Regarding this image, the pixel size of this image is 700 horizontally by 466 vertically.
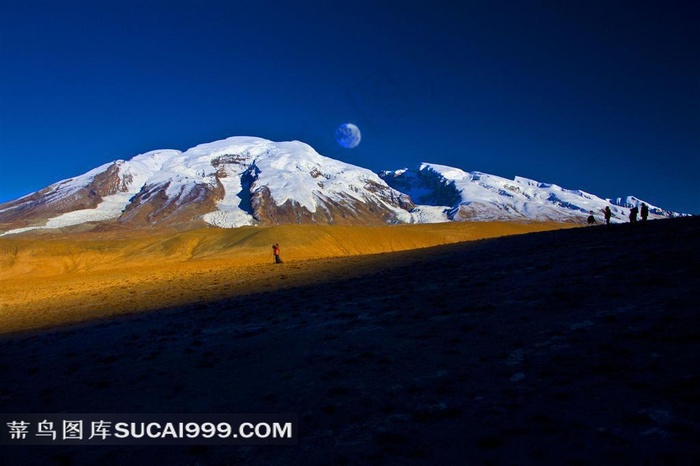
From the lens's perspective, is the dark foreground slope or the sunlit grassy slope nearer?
the dark foreground slope

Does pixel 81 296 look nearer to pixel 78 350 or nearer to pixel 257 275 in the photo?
pixel 257 275

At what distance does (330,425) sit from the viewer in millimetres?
7727

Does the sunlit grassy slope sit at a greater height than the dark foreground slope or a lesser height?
greater

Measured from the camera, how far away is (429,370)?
9.59 m

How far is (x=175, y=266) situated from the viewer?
4922 cm

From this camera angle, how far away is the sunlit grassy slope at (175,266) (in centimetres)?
2702

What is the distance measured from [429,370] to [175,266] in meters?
45.0

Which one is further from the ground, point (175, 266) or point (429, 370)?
point (175, 266)

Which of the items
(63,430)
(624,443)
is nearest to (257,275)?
(63,430)

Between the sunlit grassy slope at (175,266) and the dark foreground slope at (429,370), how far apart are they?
7812 millimetres

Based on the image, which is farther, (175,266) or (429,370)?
(175,266)

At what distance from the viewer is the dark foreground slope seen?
655 centimetres

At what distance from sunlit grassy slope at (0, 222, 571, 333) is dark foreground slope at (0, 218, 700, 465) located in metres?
7.81

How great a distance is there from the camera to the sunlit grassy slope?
2702cm
